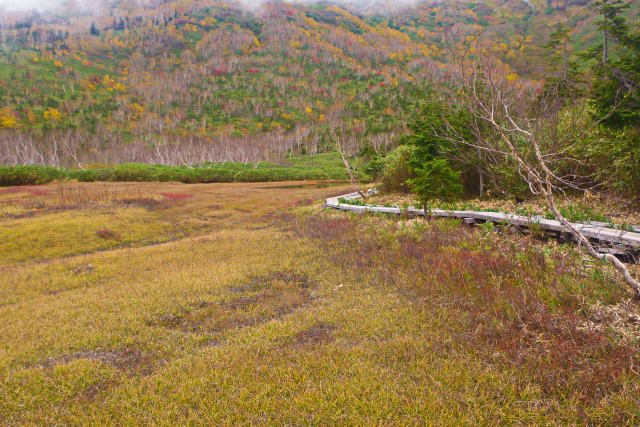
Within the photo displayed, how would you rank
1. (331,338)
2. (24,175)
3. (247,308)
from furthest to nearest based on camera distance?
(24,175)
(247,308)
(331,338)

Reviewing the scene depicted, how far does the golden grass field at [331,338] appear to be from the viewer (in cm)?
407

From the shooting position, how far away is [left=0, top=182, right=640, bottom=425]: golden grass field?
4066 millimetres

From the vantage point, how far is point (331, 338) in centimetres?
579

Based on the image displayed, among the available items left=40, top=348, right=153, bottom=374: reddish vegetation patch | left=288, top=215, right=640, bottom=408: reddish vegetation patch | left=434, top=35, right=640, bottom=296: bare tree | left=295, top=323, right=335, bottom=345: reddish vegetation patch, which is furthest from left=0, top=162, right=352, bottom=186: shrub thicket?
left=295, top=323, right=335, bottom=345: reddish vegetation patch

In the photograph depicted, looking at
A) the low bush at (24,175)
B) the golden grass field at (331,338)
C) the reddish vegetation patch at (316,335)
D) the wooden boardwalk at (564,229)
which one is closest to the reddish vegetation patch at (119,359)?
the golden grass field at (331,338)

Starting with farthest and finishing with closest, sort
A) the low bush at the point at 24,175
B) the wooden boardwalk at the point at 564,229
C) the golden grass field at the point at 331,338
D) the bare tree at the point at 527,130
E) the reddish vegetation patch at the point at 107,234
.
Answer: the low bush at the point at 24,175 < the reddish vegetation patch at the point at 107,234 < the wooden boardwalk at the point at 564,229 < the bare tree at the point at 527,130 < the golden grass field at the point at 331,338

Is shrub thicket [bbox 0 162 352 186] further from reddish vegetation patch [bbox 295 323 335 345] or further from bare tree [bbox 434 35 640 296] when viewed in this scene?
reddish vegetation patch [bbox 295 323 335 345]

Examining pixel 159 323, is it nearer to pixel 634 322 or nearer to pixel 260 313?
pixel 260 313

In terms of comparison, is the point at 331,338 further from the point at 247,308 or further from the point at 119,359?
the point at 119,359

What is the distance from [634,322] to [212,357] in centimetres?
642

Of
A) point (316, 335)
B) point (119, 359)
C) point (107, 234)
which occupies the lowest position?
point (119, 359)

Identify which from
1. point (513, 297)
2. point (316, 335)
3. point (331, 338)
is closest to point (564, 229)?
point (513, 297)

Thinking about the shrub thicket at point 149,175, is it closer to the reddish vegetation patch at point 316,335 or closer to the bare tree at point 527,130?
the bare tree at point 527,130

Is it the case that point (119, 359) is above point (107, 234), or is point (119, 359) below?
below
